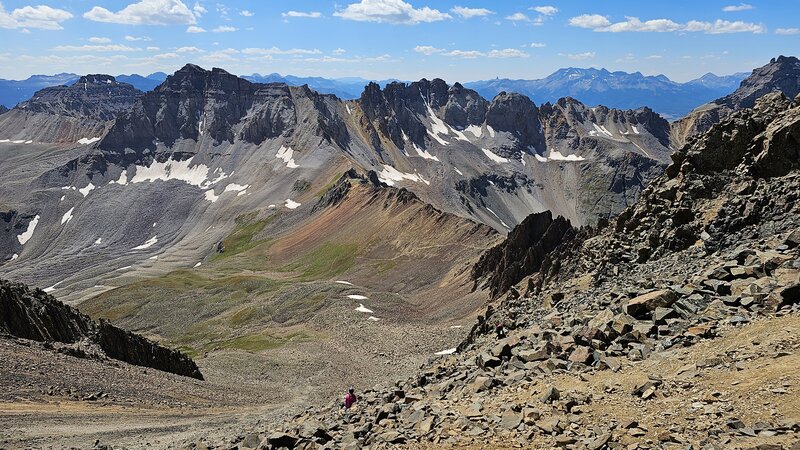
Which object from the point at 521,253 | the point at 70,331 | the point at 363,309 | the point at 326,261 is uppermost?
the point at 70,331

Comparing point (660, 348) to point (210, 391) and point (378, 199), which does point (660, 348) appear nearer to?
point (210, 391)

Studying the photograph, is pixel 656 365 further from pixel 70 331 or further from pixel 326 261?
pixel 326 261

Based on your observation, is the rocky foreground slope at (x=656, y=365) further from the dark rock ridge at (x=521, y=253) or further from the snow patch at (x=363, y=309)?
the snow patch at (x=363, y=309)

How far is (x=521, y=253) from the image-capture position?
4264 inches

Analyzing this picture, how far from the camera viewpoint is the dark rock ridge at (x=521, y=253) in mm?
98938

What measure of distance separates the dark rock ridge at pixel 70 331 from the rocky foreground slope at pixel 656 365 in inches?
1491

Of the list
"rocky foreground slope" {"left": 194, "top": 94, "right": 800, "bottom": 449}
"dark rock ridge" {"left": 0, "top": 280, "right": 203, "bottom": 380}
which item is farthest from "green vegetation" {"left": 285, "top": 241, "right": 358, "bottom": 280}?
"rocky foreground slope" {"left": 194, "top": 94, "right": 800, "bottom": 449}

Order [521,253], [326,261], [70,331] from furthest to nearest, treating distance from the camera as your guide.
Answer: [326,261] < [521,253] < [70,331]

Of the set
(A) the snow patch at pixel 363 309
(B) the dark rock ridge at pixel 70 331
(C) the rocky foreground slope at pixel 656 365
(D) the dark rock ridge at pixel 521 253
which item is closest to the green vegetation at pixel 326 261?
(A) the snow patch at pixel 363 309

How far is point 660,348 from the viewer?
22141 millimetres

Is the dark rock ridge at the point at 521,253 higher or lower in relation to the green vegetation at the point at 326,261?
higher

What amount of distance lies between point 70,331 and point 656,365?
55034mm

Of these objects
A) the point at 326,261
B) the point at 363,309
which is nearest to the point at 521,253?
the point at 363,309

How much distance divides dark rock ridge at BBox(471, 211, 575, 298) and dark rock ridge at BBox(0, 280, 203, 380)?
51082 mm
